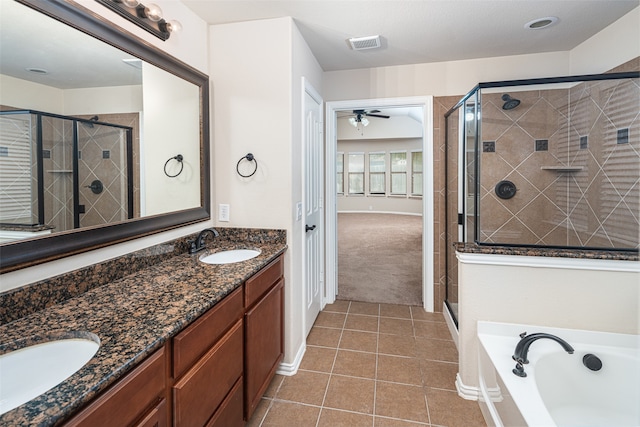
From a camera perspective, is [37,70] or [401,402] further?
[401,402]

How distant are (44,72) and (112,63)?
0.35 metres

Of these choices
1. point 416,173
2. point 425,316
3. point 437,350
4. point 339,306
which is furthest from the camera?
point 416,173

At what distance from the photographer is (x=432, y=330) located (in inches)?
113

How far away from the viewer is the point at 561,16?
2.23 meters

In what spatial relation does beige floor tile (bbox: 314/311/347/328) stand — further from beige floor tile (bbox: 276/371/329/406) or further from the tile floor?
beige floor tile (bbox: 276/371/329/406)

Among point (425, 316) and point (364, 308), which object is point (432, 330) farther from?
point (364, 308)

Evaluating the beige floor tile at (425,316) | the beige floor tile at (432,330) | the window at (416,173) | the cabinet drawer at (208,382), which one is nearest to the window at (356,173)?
the window at (416,173)

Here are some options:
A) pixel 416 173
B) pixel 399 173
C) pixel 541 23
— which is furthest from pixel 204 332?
pixel 399 173

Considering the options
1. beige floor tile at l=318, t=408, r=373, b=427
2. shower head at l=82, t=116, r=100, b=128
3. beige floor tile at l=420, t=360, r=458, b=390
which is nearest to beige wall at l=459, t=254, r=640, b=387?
beige floor tile at l=420, t=360, r=458, b=390

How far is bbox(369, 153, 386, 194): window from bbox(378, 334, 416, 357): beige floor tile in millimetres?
8683

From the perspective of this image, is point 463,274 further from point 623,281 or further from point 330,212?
point 330,212

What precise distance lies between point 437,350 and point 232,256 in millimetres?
1800

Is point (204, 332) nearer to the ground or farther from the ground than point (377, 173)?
nearer to the ground

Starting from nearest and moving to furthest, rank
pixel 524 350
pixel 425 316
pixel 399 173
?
pixel 524 350
pixel 425 316
pixel 399 173
